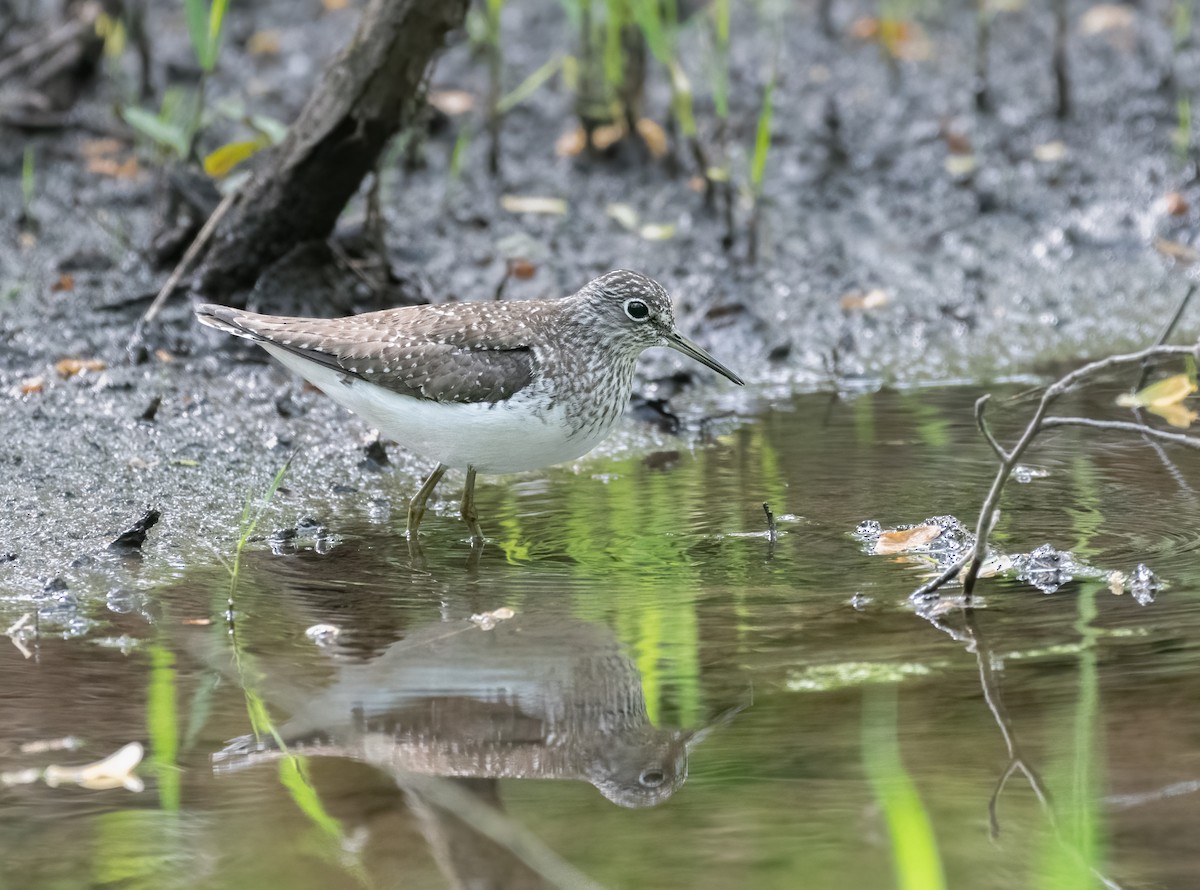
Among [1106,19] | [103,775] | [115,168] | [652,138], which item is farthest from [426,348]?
[1106,19]

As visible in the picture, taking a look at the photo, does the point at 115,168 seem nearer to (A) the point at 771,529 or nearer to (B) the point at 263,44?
(B) the point at 263,44

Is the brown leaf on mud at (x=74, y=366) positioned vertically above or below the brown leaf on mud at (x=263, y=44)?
below

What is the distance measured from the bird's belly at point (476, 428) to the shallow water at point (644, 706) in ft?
1.00

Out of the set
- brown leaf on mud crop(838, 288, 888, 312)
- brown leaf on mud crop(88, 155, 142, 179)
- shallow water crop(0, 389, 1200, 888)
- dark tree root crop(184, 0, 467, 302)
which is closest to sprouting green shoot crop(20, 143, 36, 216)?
brown leaf on mud crop(88, 155, 142, 179)

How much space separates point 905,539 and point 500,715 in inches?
76.6

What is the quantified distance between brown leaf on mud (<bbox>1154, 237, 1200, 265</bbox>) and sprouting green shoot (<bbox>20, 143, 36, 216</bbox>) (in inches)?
269

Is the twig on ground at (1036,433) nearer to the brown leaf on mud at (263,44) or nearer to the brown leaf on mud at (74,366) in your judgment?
the brown leaf on mud at (74,366)

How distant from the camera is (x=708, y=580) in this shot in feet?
17.7

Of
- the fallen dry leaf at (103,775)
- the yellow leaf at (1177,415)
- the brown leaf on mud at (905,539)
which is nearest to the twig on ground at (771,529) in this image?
the brown leaf on mud at (905,539)

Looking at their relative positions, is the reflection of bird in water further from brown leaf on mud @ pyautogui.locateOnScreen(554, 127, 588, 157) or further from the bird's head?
brown leaf on mud @ pyautogui.locateOnScreen(554, 127, 588, 157)

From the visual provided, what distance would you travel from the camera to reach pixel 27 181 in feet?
30.3

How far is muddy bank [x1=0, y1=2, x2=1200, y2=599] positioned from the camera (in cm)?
670

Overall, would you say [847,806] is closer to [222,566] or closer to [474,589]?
[474,589]

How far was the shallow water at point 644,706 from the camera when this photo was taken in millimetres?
3605
